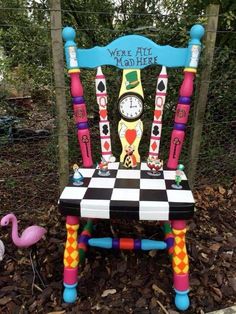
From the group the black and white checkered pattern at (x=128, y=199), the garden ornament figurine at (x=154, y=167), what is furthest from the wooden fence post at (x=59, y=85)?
the garden ornament figurine at (x=154, y=167)

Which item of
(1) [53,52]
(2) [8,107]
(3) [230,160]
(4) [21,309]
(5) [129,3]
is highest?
(5) [129,3]

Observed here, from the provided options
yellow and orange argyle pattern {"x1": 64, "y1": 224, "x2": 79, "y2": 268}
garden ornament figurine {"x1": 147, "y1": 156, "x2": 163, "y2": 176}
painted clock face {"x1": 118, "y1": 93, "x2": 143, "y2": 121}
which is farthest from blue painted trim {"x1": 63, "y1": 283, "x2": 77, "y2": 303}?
painted clock face {"x1": 118, "y1": 93, "x2": 143, "y2": 121}

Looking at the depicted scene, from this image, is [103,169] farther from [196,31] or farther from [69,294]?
[196,31]

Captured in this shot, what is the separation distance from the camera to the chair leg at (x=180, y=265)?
1.36 m

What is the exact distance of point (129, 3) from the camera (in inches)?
90.5

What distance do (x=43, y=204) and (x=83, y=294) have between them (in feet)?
2.92

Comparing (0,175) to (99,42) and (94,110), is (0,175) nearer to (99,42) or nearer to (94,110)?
(94,110)

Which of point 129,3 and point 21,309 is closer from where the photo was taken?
point 21,309

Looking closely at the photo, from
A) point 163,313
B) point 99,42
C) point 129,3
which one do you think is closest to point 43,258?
point 163,313

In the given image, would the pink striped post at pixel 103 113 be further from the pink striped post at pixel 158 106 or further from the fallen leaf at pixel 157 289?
the fallen leaf at pixel 157 289

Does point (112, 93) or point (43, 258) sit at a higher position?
point (112, 93)

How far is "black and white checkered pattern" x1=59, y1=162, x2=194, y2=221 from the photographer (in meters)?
1.29

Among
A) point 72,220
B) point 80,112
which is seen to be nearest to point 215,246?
point 72,220

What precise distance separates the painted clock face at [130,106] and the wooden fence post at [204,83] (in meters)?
0.50
